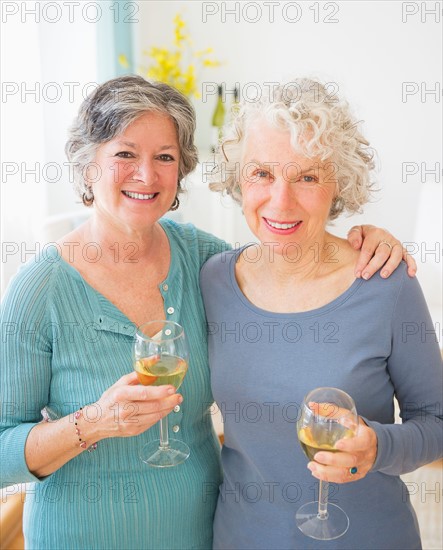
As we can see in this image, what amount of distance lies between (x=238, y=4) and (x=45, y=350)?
11.7ft

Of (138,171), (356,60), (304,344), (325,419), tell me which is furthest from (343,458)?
(356,60)

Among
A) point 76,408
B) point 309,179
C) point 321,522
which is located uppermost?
point 309,179

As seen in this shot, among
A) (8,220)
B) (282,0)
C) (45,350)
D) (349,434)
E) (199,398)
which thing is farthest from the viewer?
(282,0)

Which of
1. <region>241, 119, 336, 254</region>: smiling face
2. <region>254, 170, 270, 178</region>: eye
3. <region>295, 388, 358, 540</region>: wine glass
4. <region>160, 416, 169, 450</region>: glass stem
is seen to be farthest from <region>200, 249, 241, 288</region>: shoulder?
<region>295, 388, 358, 540</region>: wine glass

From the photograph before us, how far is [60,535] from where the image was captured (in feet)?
4.90

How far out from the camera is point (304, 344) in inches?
57.1

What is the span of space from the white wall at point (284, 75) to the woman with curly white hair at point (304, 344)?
2010 mm

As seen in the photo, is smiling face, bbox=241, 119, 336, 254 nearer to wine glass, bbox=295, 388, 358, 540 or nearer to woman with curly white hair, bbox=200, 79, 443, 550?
woman with curly white hair, bbox=200, 79, 443, 550

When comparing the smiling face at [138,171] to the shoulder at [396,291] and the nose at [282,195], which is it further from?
the shoulder at [396,291]

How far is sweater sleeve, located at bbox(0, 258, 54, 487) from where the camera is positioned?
1396mm

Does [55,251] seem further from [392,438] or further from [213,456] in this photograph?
[392,438]

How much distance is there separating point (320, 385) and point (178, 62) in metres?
3.38

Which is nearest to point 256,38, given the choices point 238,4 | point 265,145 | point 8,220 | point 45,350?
point 238,4

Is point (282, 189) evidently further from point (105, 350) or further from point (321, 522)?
point (321, 522)
